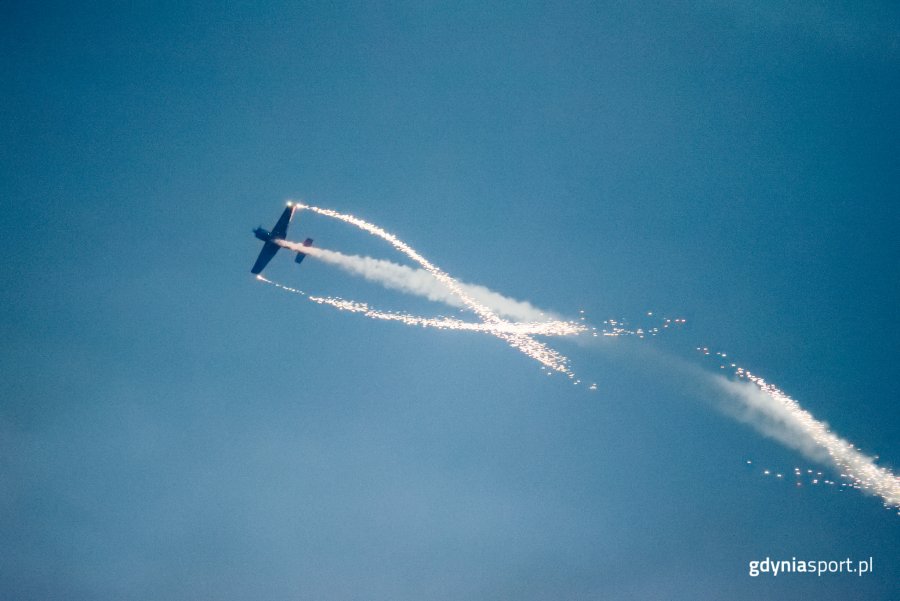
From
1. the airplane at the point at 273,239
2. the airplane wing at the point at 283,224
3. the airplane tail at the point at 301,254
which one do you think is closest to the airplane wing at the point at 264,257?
the airplane at the point at 273,239

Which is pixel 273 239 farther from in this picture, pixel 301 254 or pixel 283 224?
pixel 301 254

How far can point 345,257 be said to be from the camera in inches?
1873

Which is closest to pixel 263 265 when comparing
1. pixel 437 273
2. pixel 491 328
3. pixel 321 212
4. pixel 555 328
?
pixel 321 212

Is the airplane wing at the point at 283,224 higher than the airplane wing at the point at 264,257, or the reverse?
the airplane wing at the point at 283,224

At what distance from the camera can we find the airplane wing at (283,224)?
50531 millimetres

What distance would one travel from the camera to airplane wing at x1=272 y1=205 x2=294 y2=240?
166ft

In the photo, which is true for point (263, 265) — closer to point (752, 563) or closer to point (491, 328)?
point (491, 328)

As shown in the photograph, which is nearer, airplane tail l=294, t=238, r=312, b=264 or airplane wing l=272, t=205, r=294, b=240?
airplane tail l=294, t=238, r=312, b=264

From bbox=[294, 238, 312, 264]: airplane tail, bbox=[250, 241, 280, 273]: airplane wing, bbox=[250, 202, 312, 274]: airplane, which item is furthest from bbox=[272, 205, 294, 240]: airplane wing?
bbox=[294, 238, 312, 264]: airplane tail

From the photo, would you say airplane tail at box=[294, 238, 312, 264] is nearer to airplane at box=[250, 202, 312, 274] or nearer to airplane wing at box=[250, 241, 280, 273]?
airplane at box=[250, 202, 312, 274]

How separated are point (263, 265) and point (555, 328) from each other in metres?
30.2

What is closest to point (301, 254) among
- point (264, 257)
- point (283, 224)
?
point (283, 224)

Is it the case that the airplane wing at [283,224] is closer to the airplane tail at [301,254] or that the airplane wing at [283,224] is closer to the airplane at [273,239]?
the airplane at [273,239]

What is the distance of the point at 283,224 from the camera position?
167ft
